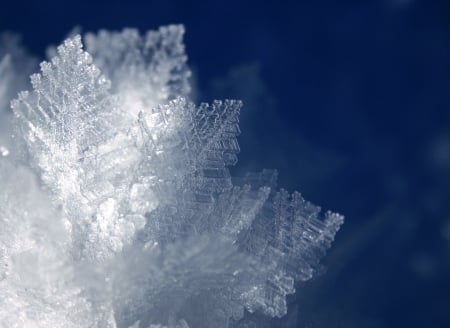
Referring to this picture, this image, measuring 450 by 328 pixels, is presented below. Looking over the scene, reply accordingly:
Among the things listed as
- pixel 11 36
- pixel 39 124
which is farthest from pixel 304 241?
pixel 11 36

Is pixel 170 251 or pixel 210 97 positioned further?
pixel 210 97

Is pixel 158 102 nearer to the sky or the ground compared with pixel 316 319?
nearer to the sky

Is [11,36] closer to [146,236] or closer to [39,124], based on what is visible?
[39,124]

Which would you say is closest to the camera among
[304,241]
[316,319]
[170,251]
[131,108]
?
[170,251]

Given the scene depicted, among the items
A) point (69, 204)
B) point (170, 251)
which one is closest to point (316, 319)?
point (170, 251)

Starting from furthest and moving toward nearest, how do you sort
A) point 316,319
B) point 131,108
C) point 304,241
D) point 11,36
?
point 11,36 → point 131,108 → point 316,319 → point 304,241

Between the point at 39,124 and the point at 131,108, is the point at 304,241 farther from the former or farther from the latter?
the point at 39,124

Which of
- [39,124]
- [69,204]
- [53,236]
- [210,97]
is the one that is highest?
[210,97]
